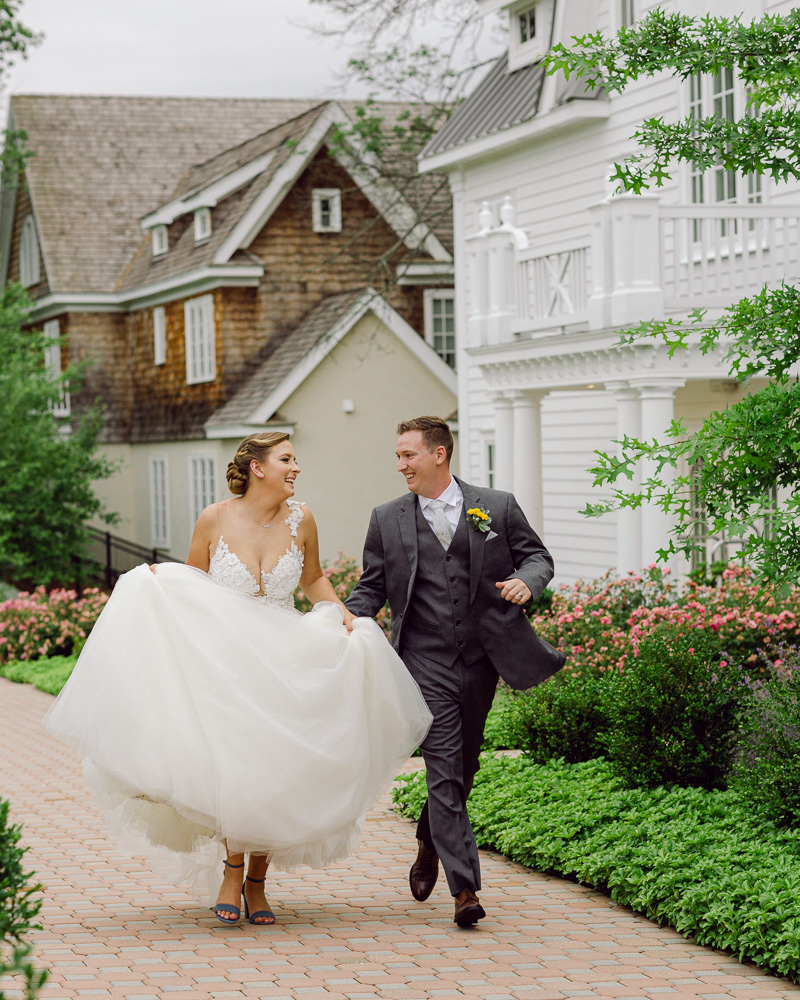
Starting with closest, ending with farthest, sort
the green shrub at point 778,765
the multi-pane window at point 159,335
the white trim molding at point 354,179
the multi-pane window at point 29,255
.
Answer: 1. the green shrub at point 778,765
2. the white trim molding at point 354,179
3. the multi-pane window at point 159,335
4. the multi-pane window at point 29,255

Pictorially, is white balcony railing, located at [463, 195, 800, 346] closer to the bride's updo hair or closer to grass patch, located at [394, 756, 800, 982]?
grass patch, located at [394, 756, 800, 982]

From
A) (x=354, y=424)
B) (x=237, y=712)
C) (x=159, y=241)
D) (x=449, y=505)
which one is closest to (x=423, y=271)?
(x=354, y=424)

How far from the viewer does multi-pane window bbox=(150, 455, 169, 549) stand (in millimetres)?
29359

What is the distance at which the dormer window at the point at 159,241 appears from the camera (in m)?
29.0

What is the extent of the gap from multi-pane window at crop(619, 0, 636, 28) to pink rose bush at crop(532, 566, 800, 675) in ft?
24.5

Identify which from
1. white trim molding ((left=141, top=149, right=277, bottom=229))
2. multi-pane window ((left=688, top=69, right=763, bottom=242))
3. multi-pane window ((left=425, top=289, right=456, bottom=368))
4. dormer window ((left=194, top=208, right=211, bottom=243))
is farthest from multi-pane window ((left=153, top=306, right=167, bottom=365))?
multi-pane window ((left=688, top=69, right=763, bottom=242))

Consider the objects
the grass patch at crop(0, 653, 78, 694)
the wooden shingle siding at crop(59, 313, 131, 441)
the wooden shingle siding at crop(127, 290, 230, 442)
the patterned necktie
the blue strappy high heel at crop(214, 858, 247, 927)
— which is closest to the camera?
the blue strappy high heel at crop(214, 858, 247, 927)

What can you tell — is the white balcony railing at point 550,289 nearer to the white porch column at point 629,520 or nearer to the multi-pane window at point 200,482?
the white porch column at point 629,520

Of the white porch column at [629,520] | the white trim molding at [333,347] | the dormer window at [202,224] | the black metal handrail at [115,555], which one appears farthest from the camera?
the black metal handrail at [115,555]

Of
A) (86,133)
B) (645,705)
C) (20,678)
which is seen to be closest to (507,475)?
(20,678)

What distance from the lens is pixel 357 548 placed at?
25.7 metres

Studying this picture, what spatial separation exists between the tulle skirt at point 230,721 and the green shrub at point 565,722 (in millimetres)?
2733

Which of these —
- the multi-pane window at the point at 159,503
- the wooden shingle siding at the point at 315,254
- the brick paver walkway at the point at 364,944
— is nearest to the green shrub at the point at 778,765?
the brick paver walkway at the point at 364,944

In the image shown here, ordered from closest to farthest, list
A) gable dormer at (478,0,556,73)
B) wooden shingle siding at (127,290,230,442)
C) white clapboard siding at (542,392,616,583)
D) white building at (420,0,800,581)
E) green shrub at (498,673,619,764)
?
1. green shrub at (498,673,619,764)
2. white building at (420,0,800,581)
3. white clapboard siding at (542,392,616,583)
4. gable dormer at (478,0,556,73)
5. wooden shingle siding at (127,290,230,442)
